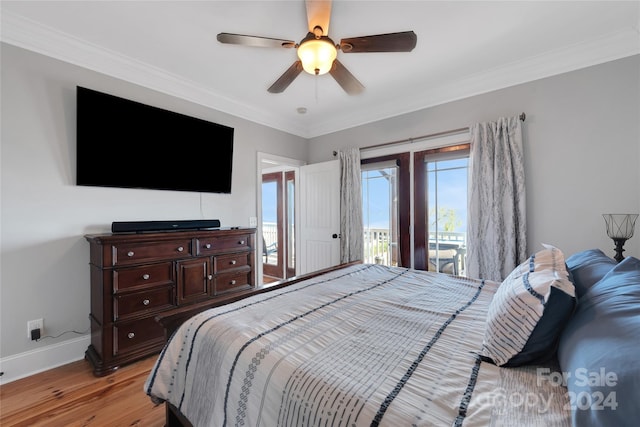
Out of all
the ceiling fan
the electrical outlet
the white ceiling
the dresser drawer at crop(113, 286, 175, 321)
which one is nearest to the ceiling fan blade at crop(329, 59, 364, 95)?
the ceiling fan

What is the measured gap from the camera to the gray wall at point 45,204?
1.94 m

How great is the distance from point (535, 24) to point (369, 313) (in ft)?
8.29

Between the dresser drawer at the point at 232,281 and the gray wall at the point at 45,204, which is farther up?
the gray wall at the point at 45,204

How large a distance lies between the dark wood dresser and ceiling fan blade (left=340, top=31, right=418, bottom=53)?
6.51ft

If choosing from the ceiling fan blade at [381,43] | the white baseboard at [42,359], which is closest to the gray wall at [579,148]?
the ceiling fan blade at [381,43]

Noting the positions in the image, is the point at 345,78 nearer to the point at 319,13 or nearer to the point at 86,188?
the point at 319,13

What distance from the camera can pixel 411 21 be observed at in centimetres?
196

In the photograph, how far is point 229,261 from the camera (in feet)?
9.11

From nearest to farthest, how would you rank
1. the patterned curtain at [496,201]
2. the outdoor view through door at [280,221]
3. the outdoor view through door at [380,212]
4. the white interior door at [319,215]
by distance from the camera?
the patterned curtain at [496,201], the outdoor view through door at [380,212], the white interior door at [319,215], the outdoor view through door at [280,221]

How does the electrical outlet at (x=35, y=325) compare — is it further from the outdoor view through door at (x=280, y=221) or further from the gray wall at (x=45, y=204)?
the outdoor view through door at (x=280, y=221)

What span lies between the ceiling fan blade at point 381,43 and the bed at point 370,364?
142 centimetres

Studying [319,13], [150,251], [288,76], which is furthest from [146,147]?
[319,13]

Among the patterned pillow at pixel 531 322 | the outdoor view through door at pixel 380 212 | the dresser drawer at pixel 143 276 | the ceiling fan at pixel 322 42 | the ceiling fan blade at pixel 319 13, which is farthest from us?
the outdoor view through door at pixel 380 212

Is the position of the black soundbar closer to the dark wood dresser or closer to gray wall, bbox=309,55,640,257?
the dark wood dresser
